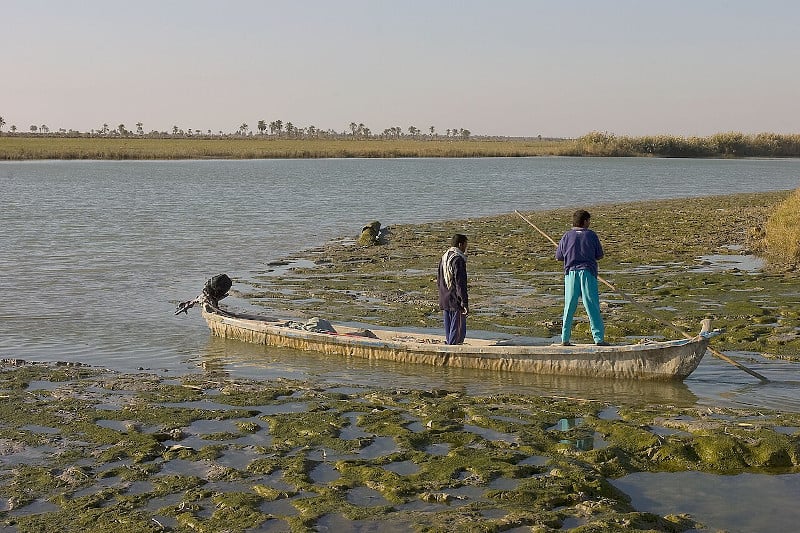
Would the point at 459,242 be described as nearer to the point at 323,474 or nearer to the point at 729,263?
the point at 323,474

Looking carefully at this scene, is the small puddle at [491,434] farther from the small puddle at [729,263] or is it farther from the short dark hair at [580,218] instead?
the small puddle at [729,263]

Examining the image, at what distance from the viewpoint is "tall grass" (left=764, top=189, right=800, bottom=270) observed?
17266mm

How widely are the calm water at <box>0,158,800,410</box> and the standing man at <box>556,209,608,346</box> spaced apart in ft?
2.67

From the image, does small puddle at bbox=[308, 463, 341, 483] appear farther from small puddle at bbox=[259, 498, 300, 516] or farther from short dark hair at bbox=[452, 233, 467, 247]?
short dark hair at bbox=[452, 233, 467, 247]

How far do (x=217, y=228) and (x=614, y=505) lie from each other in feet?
77.3

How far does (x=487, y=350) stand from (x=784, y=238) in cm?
1005

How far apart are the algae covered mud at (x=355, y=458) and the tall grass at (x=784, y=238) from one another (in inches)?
381

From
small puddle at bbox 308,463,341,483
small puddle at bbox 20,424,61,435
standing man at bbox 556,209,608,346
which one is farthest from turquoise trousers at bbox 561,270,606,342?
small puddle at bbox 20,424,61,435

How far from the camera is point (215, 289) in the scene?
45.0ft

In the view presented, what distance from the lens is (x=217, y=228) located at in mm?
28547

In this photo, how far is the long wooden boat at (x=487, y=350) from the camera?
9.79 metres

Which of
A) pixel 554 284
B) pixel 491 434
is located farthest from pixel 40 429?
pixel 554 284

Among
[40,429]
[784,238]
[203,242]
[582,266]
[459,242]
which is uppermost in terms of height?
[459,242]

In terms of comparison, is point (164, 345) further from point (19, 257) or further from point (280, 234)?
point (280, 234)
